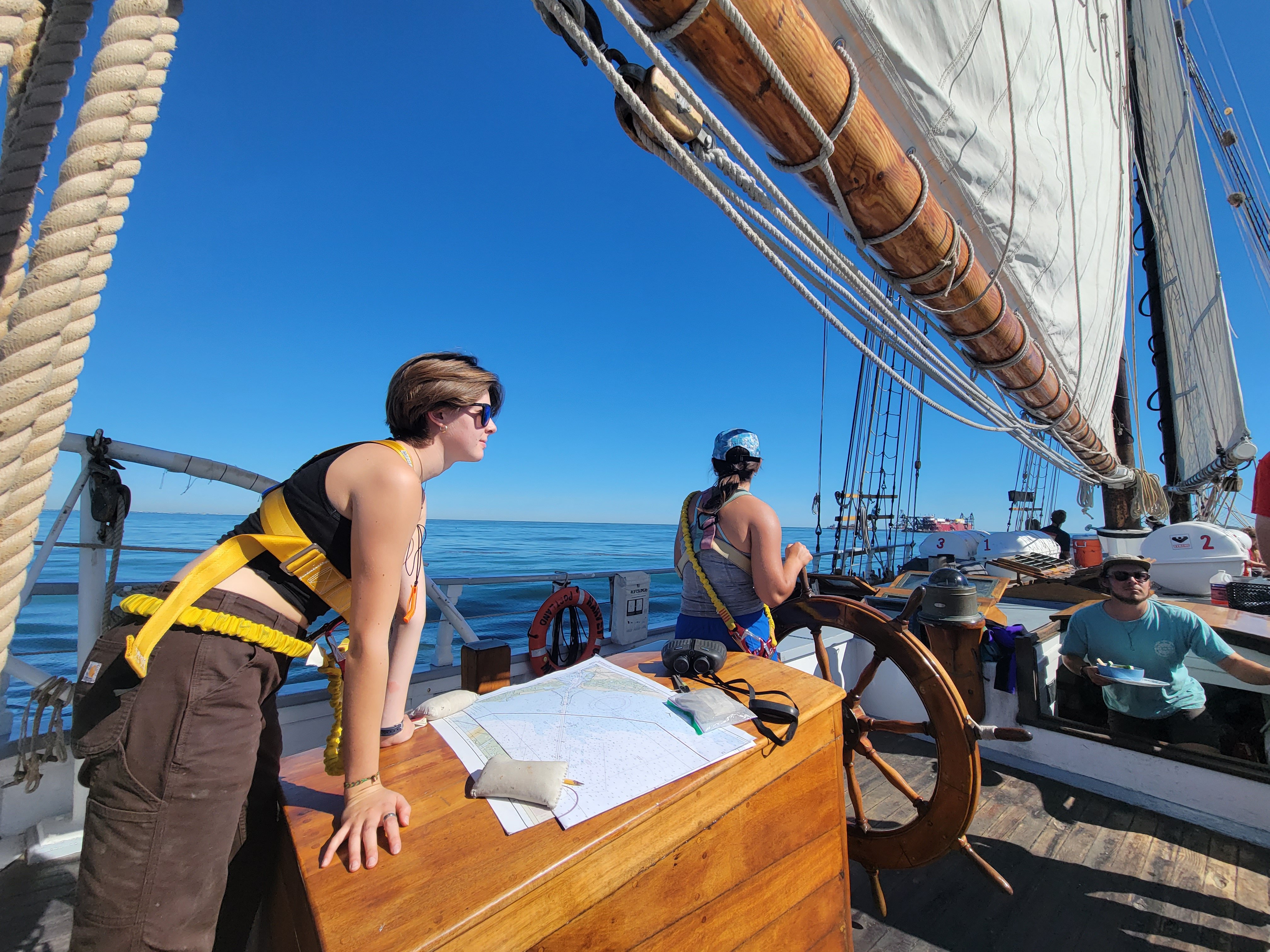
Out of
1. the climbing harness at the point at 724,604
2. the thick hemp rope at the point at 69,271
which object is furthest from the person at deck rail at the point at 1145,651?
the thick hemp rope at the point at 69,271

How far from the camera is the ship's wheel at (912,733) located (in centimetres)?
175

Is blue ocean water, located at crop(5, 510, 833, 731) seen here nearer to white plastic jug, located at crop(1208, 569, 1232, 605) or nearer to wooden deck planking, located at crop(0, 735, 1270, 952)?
wooden deck planking, located at crop(0, 735, 1270, 952)

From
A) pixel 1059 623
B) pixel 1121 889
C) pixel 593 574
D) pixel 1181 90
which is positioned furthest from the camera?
pixel 1181 90

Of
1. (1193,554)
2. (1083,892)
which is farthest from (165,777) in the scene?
(1193,554)

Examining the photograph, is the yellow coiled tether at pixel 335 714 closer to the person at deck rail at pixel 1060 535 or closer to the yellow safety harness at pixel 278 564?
the yellow safety harness at pixel 278 564

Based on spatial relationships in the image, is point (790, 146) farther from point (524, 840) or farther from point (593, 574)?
point (593, 574)

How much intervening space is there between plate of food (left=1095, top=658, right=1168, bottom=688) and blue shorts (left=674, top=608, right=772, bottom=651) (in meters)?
1.54

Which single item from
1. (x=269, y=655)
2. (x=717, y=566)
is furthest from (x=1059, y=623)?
(x=269, y=655)

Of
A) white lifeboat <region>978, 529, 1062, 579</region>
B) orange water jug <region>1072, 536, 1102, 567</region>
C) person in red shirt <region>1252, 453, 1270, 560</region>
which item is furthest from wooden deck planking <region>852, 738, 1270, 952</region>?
white lifeboat <region>978, 529, 1062, 579</region>

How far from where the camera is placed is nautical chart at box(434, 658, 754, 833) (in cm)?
95

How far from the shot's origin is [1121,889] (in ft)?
7.12

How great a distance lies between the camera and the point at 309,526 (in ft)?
3.39

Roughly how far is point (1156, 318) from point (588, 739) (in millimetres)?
10763

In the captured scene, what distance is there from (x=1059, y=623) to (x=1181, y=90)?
7.48m
